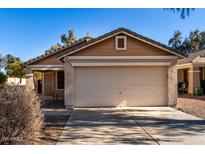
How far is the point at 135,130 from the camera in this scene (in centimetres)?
1112

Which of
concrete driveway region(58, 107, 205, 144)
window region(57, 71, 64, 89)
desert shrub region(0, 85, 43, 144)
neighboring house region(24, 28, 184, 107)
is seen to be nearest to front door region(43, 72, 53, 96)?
window region(57, 71, 64, 89)

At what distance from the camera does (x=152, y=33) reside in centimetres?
2464

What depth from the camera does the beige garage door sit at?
741 inches

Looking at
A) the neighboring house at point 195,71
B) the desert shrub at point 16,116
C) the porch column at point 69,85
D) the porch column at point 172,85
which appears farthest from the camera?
the neighboring house at point 195,71

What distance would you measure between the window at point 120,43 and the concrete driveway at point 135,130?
5058mm

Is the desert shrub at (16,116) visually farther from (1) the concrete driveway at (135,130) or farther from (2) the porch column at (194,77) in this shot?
(2) the porch column at (194,77)

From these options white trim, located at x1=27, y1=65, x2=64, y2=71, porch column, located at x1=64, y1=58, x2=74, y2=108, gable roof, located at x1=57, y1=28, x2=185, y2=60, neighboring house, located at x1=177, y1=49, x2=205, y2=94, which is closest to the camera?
porch column, located at x1=64, y1=58, x2=74, y2=108

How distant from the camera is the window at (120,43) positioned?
19031 mm

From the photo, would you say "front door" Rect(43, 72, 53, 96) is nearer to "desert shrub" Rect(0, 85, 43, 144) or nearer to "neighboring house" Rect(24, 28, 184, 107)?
"neighboring house" Rect(24, 28, 184, 107)

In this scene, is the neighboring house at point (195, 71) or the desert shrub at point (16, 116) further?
the neighboring house at point (195, 71)

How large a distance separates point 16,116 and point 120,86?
10975 millimetres

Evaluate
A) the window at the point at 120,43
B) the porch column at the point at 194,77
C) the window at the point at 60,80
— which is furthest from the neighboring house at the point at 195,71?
the window at the point at 120,43
